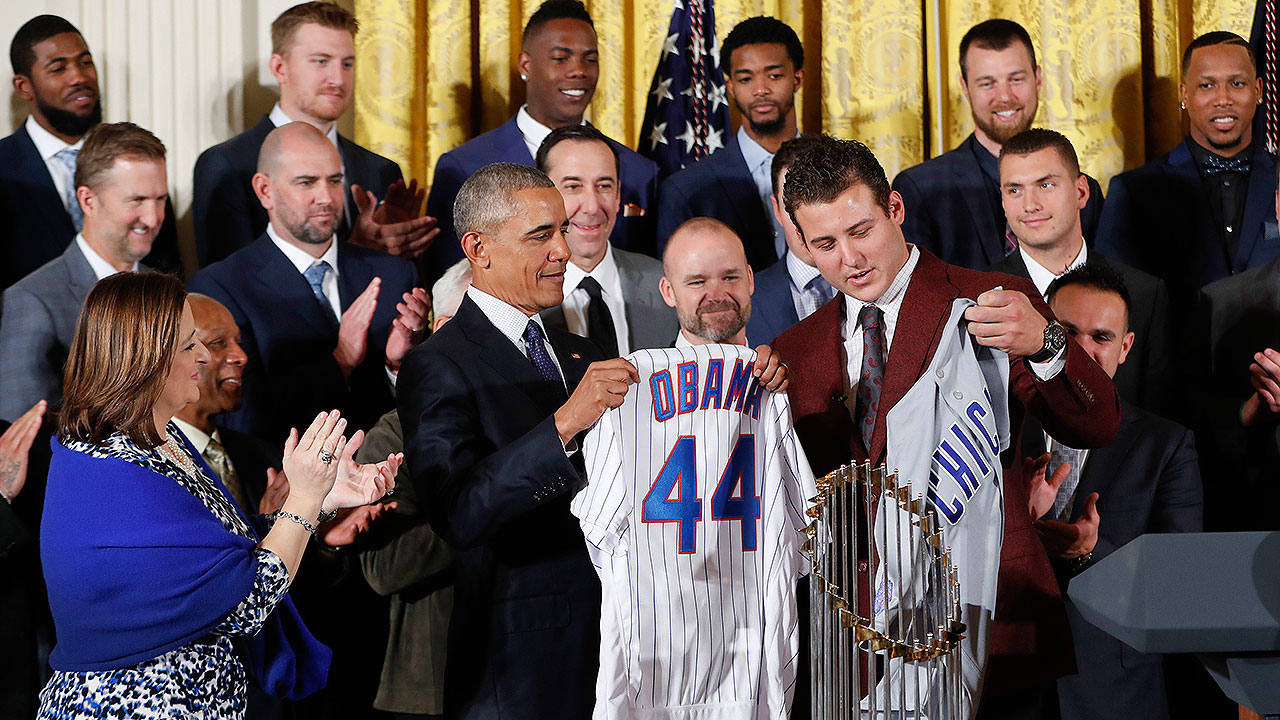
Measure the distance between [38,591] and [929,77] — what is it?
13.5 feet

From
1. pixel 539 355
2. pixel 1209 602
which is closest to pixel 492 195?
pixel 539 355

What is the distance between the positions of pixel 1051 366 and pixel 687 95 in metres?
2.86

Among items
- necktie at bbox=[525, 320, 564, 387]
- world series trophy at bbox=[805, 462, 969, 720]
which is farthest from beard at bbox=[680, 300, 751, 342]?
world series trophy at bbox=[805, 462, 969, 720]

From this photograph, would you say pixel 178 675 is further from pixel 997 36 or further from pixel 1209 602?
pixel 997 36

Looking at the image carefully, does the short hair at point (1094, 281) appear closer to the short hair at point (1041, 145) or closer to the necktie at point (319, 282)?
the short hair at point (1041, 145)

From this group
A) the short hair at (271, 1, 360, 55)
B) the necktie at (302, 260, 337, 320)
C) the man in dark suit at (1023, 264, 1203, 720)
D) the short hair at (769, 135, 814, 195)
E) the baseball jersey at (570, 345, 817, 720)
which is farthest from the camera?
the short hair at (271, 1, 360, 55)

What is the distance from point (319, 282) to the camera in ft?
15.3

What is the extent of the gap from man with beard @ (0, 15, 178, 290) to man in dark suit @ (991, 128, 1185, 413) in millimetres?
3079

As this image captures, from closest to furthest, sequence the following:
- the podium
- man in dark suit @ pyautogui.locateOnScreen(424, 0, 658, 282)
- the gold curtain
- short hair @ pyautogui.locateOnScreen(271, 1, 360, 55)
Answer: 1. the podium
2. short hair @ pyautogui.locateOnScreen(271, 1, 360, 55)
3. man in dark suit @ pyautogui.locateOnScreen(424, 0, 658, 282)
4. the gold curtain

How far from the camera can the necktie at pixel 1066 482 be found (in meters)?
3.97

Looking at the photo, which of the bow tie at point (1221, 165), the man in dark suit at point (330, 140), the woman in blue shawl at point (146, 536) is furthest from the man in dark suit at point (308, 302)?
the bow tie at point (1221, 165)

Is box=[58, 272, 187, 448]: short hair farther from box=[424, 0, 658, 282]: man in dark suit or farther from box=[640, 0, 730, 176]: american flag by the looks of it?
box=[640, 0, 730, 176]: american flag

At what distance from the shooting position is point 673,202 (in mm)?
5094

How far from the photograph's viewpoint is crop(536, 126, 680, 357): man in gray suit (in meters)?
4.38
